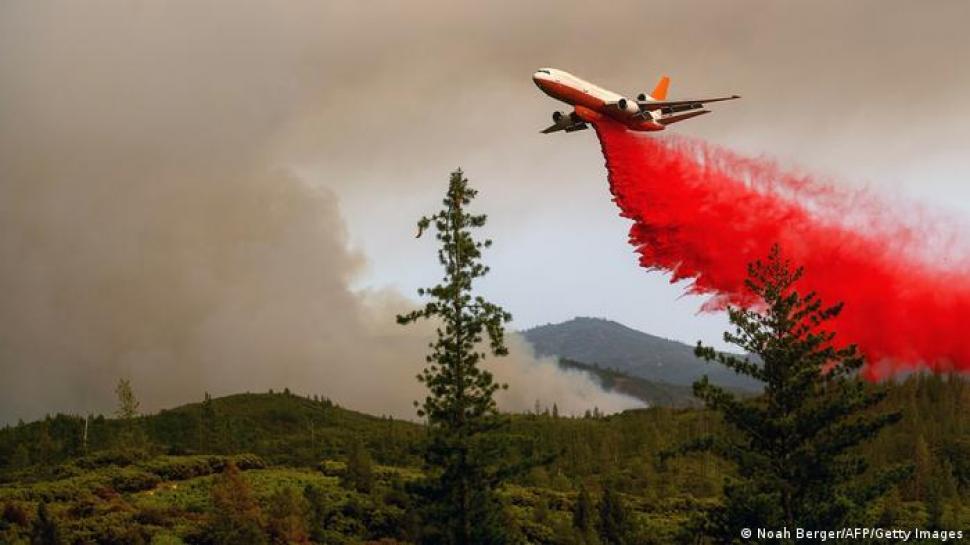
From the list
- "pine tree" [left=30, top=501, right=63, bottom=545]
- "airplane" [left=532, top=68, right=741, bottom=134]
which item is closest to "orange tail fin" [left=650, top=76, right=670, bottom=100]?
"airplane" [left=532, top=68, right=741, bottom=134]

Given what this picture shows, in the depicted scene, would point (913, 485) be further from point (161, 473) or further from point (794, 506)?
point (794, 506)

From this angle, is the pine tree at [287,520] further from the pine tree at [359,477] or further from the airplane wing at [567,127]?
the airplane wing at [567,127]

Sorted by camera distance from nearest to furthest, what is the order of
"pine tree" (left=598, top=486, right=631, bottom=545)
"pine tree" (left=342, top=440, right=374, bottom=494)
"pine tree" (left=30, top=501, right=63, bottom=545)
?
"pine tree" (left=30, top=501, right=63, bottom=545), "pine tree" (left=598, top=486, right=631, bottom=545), "pine tree" (left=342, top=440, right=374, bottom=494)

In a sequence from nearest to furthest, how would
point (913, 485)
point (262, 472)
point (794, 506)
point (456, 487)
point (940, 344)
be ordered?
point (794, 506), point (456, 487), point (940, 344), point (262, 472), point (913, 485)

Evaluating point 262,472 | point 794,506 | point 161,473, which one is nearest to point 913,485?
point 262,472

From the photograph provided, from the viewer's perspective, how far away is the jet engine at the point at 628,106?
6675 cm

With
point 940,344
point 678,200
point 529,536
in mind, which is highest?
point 678,200

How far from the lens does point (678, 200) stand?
225ft

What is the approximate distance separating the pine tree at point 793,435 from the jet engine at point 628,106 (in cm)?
2445

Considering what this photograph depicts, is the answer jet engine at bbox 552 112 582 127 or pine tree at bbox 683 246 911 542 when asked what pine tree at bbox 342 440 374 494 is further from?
pine tree at bbox 683 246 911 542

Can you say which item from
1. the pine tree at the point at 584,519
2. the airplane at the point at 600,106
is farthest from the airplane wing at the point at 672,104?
the pine tree at the point at 584,519

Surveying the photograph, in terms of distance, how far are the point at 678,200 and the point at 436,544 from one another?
32.1 meters

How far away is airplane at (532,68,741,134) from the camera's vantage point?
66.2 metres

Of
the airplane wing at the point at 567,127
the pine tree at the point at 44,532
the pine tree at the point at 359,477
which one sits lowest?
the pine tree at the point at 44,532
